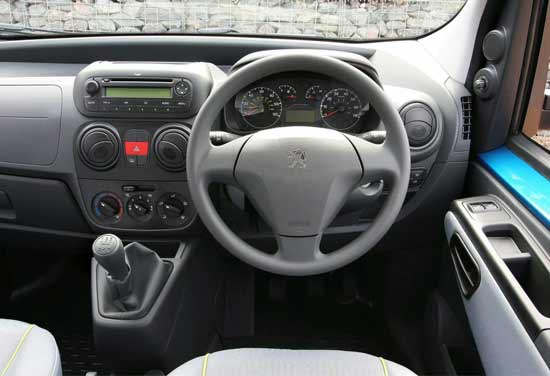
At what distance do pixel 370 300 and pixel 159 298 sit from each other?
1.02 meters

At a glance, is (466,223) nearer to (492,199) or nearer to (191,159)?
(492,199)

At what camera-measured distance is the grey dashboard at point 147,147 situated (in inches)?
58.2

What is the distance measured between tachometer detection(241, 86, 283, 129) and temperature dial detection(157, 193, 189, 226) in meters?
0.34

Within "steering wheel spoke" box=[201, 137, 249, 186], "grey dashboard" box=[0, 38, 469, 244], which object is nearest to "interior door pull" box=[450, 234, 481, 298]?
"grey dashboard" box=[0, 38, 469, 244]

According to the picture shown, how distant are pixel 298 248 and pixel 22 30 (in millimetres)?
1416

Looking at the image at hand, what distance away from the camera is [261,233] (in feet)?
5.60

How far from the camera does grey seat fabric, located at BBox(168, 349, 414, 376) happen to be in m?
1.15

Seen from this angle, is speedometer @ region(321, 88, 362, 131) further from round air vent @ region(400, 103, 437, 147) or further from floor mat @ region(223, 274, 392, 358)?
floor mat @ region(223, 274, 392, 358)

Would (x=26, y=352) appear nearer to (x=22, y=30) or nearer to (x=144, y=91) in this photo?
(x=144, y=91)

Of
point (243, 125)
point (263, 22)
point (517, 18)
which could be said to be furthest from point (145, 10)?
point (517, 18)

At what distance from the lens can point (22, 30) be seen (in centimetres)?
200

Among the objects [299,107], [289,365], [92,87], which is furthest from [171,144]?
[289,365]

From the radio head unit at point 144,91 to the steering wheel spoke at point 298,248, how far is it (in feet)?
1.76

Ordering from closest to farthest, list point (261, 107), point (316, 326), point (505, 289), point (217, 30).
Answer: point (505, 289)
point (261, 107)
point (217, 30)
point (316, 326)
